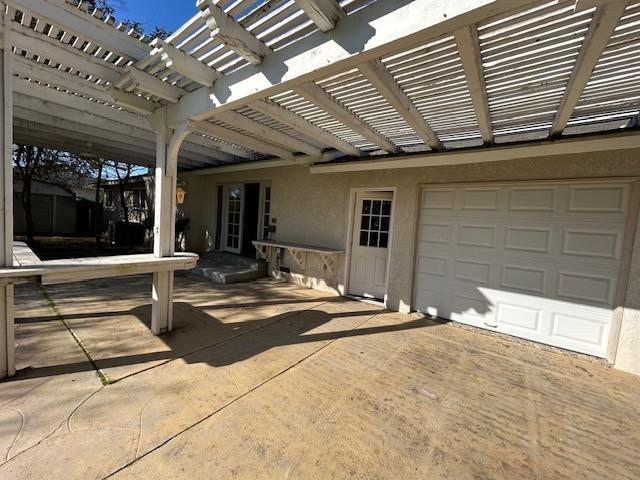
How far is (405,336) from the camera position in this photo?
3637mm

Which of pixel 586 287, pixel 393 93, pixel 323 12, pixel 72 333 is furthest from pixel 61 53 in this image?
pixel 586 287

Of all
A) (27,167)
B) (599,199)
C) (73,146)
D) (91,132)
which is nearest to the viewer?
(599,199)

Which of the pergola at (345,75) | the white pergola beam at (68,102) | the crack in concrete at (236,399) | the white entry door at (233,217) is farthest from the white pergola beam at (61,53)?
the white entry door at (233,217)

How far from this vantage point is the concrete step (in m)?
5.89

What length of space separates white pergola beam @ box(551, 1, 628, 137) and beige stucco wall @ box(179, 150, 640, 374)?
4.36 feet

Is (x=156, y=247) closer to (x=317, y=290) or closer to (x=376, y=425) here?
(x=376, y=425)

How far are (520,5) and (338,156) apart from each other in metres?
3.66

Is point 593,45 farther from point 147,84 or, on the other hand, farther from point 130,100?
point 130,100

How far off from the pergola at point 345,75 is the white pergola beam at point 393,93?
0.05ft

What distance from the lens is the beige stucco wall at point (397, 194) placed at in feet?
10.0

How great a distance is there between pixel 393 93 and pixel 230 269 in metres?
5.12

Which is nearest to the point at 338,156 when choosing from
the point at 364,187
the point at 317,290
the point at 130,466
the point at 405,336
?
the point at 364,187

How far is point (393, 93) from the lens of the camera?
89.2 inches

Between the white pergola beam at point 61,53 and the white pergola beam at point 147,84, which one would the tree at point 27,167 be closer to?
the white pergola beam at point 61,53
